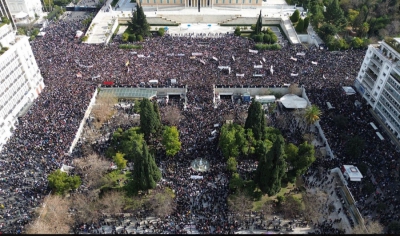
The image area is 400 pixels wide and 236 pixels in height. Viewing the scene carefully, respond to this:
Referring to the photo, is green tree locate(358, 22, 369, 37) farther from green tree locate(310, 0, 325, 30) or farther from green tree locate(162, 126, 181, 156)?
green tree locate(162, 126, 181, 156)

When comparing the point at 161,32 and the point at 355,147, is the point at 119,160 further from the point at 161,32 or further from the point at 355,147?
the point at 161,32

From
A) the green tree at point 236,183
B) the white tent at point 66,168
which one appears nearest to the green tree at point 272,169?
the green tree at point 236,183

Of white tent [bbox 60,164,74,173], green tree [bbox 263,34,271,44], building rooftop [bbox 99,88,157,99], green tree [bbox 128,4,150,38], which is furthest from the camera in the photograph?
green tree [bbox 128,4,150,38]

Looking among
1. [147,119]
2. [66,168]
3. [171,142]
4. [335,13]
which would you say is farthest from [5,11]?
[335,13]

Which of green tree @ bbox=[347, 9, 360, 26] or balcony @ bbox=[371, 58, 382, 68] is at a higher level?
balcony @ bbox=[371, 58, 382, 68]

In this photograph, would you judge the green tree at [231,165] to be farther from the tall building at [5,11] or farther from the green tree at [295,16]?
the tall building at [5,11]

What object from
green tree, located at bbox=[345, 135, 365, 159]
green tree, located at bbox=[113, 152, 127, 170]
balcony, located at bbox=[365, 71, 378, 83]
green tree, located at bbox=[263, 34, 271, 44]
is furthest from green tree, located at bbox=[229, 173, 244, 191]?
green tree, located at bbox=[263, 34, 271, 44]

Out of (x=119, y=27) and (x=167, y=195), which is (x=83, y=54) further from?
(x=167, y=195)
